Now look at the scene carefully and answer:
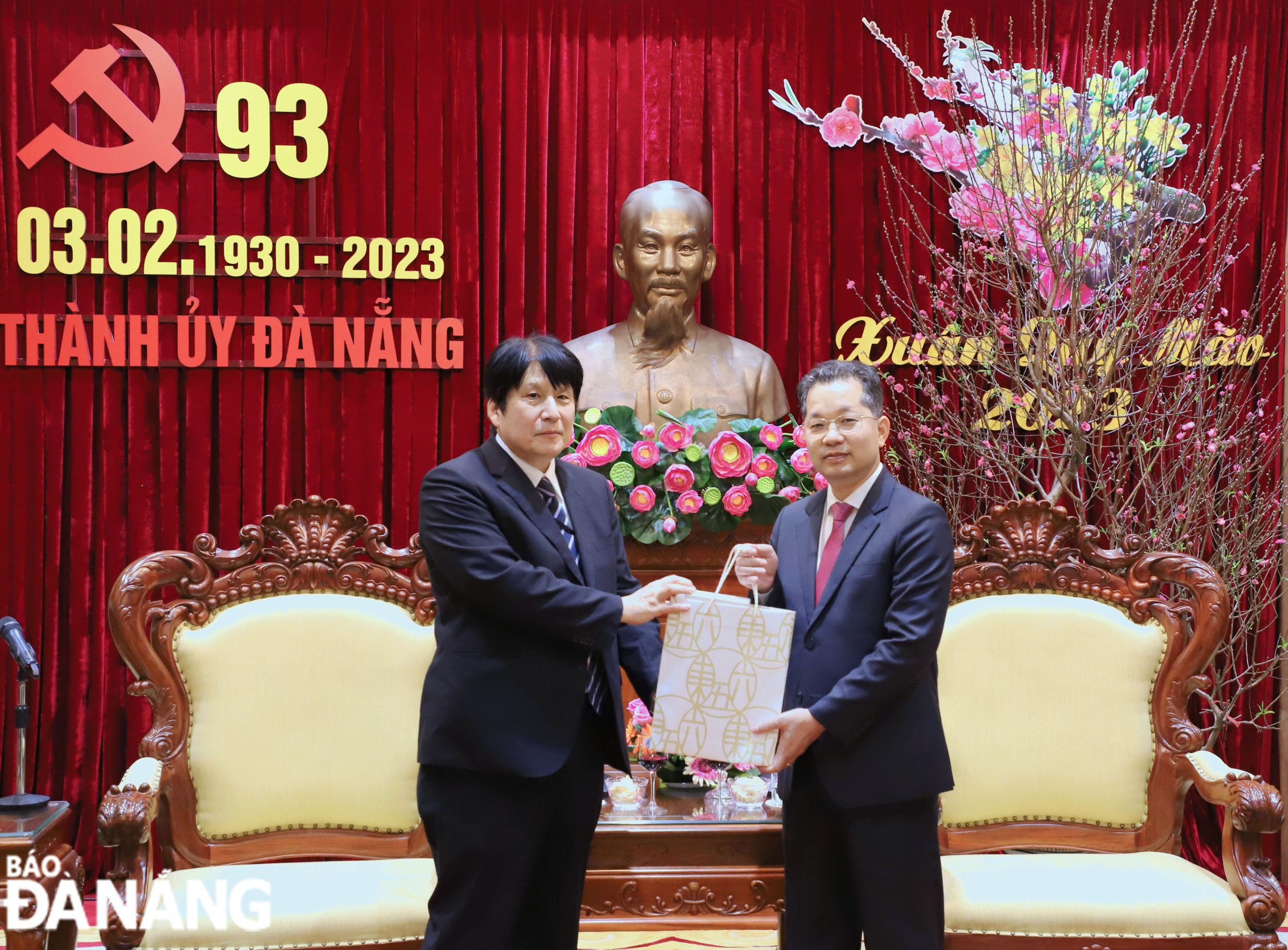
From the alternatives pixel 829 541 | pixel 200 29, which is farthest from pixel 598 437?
pixel 200 29

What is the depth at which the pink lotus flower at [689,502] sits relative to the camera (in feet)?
9.64

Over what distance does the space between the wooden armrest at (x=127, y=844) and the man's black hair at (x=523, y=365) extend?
0.98 meters

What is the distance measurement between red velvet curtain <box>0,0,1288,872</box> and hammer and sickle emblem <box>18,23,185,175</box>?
0.05 m

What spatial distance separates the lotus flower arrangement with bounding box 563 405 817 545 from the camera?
294 cm

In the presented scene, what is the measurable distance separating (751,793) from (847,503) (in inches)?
33.4

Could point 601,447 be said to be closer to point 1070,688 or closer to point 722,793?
point 722,793

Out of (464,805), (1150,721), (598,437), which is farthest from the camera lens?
(598,437)

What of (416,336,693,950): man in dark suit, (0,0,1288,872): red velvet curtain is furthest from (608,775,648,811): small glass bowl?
(0,0,1288,872): red velvet curtain

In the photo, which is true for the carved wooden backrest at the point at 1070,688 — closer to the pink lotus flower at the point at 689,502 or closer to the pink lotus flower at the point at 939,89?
the pink lotus flower at the point at 689,502

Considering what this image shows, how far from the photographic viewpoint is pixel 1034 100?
353 centimetres

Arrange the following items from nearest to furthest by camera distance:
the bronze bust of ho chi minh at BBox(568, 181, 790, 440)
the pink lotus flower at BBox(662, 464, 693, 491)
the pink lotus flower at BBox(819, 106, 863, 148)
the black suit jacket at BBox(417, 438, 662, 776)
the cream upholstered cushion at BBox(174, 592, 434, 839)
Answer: the black suit jacket at BBox(417, 438, 662, 776), the cream upholstered cushion at BBox(174, 592, 434, 839), the pink lotus flower at BBox(662, 464, 693, 491), the bronze bust of ho chi minh at BBox(568, 181, 790, 440), the pink lotus flower at BBox(819, 106, 863, 148)

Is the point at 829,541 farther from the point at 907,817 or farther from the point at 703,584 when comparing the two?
the point at 703,584

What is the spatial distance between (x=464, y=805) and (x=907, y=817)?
73 cm

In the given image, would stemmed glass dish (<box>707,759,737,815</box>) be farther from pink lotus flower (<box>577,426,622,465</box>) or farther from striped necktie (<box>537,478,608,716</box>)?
pink lotus flower (<box>577,426,622,465</box>)
